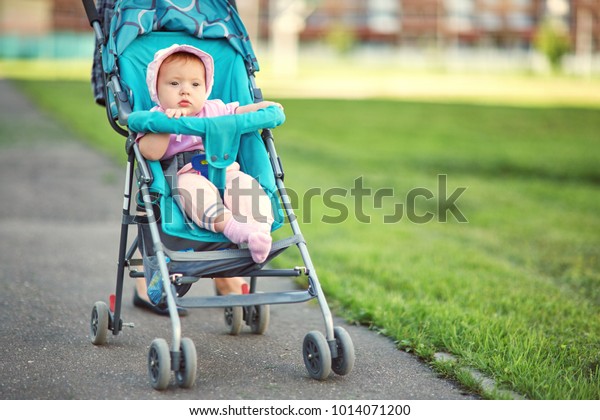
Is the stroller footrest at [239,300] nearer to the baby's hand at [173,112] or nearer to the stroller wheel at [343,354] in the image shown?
the stroller wheel at [343,354]

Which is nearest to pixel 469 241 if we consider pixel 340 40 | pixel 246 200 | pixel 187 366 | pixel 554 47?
pixel 246 200

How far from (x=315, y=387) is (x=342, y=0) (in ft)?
228

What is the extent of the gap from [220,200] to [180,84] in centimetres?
61

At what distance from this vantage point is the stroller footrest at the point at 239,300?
3.76 m

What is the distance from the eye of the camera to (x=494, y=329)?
181 inches

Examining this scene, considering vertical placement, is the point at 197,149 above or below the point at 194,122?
below

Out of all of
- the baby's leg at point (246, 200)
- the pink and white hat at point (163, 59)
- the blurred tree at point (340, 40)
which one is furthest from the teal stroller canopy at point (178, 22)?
the blurred tree at point (340, 40)

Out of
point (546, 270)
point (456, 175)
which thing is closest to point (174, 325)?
point (546, 270)

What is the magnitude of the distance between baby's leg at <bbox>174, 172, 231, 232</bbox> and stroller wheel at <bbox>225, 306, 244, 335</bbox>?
28.1 inches

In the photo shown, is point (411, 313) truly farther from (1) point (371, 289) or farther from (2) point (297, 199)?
(2) point (297, 199)

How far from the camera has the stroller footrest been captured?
3.76 m

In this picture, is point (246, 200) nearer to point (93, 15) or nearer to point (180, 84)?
point (180, 84)

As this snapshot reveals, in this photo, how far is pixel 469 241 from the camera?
7605 mm

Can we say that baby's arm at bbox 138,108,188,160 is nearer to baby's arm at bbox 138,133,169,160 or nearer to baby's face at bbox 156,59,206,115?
baby's arm at bbox 138,133,169,160
